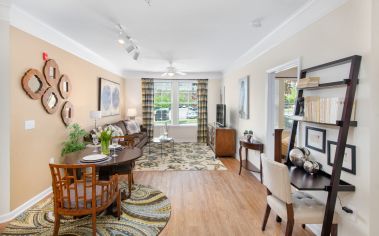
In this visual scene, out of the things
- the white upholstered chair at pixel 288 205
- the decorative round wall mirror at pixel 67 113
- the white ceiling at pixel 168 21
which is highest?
the white ceiling at pixel 168 21

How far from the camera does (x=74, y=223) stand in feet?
8.21

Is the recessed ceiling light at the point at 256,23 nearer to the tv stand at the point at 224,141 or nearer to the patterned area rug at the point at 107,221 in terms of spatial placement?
the patterned area rug at the point at 107,221

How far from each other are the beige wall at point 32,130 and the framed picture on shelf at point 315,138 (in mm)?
3492

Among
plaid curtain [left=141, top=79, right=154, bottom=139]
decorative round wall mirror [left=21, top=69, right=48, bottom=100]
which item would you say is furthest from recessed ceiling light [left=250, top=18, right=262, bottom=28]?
plaid curtain [left=141, top=79, right=154, bottom=139]

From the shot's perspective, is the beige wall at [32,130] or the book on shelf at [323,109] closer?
the book on shelf at [323,109]

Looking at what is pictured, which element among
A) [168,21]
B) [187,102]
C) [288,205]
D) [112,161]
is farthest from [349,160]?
[187,102]

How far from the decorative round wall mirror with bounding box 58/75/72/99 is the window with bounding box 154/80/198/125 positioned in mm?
4037

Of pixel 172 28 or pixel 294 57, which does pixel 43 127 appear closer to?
pixel 172 28

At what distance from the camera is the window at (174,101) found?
777 centimetres

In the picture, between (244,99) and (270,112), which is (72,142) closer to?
(270,112)

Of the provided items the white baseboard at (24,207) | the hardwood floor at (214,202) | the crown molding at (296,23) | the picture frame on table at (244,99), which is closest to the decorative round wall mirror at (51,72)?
the white baseboard at (24,207)

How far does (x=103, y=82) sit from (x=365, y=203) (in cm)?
541

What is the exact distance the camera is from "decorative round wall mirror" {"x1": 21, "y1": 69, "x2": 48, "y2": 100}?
110 inches

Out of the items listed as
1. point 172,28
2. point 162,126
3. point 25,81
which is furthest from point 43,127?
point 162,126
